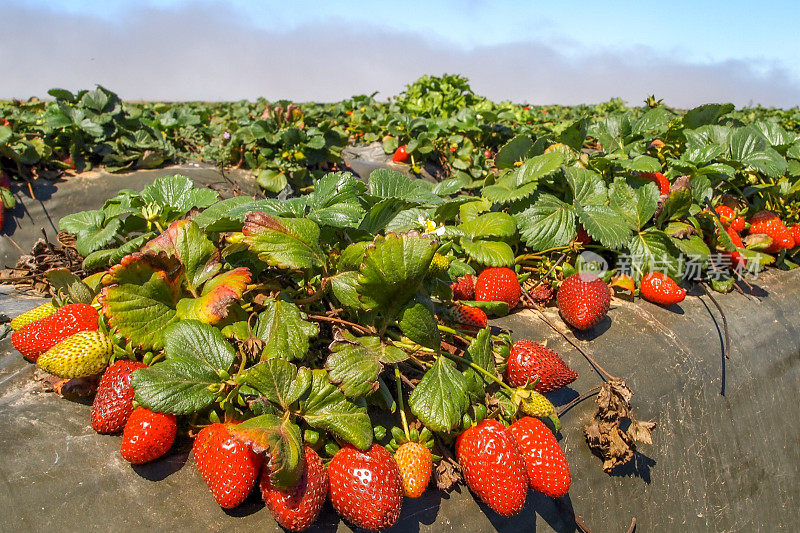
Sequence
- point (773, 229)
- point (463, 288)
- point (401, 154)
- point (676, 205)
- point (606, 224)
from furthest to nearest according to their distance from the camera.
A: point (401, 154) → point (773, 229) → point (676, 205) → point (606, 224) → point (463, 288)

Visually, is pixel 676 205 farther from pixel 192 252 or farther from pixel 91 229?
pixel 91 229

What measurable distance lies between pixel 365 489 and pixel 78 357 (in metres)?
0.81

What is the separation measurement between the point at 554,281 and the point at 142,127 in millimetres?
3719

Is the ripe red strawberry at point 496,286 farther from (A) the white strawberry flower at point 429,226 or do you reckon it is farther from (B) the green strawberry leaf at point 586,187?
(B) the green strawberry leaf at point 586,187

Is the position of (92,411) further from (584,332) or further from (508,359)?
(584,332)

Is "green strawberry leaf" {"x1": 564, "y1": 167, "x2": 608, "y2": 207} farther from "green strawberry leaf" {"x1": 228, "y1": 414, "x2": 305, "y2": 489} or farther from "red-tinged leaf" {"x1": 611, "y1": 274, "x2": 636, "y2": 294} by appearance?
"green strawberry leaf" {"x1": 228, "y1": 414, "x2": 305, "y2": 489}

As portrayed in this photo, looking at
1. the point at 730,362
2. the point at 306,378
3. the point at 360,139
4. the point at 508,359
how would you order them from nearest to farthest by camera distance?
the point at 306,378 → the point at 508,359 → the point at 730,362 → the point at 360,139

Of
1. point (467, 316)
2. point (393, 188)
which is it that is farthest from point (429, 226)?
point (467, 316)

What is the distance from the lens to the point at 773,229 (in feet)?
10.1

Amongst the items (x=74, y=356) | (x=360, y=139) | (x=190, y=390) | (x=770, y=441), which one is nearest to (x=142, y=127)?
(x=360, y=139)

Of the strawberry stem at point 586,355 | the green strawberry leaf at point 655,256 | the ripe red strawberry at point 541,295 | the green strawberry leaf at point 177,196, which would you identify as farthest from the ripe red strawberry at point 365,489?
the green strawberry leaf at point 655,256

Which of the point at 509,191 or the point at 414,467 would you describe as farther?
the point at 509,191

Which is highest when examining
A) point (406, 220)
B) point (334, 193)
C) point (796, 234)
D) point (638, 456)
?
point (334, 193)

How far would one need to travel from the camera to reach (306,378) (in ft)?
4.03
